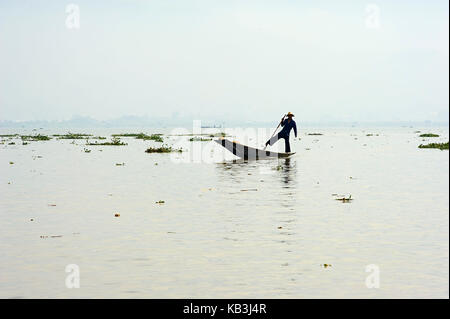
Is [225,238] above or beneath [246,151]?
beneath

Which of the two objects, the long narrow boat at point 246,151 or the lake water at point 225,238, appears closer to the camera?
the lake water at point 225,238

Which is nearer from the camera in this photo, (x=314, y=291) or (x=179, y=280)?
(x=314, y=291)

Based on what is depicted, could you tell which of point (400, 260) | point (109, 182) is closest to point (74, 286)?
point (400, 260)

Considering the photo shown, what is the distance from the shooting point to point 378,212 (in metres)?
15.9

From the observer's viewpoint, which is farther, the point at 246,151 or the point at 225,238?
the point at 246,151

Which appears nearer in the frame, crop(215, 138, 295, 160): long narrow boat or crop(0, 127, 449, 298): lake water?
crop(0, 127, 449, 298): lake water

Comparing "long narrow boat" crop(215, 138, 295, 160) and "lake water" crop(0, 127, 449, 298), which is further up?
"long narrow boat" crop(215, 138, 295, 160)

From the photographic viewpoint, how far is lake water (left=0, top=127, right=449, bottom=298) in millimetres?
8922

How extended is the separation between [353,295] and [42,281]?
486 cm

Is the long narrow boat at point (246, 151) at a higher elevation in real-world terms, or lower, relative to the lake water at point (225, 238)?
higher

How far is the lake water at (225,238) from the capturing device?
8.92 m

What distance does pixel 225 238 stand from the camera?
12336 millimetres
